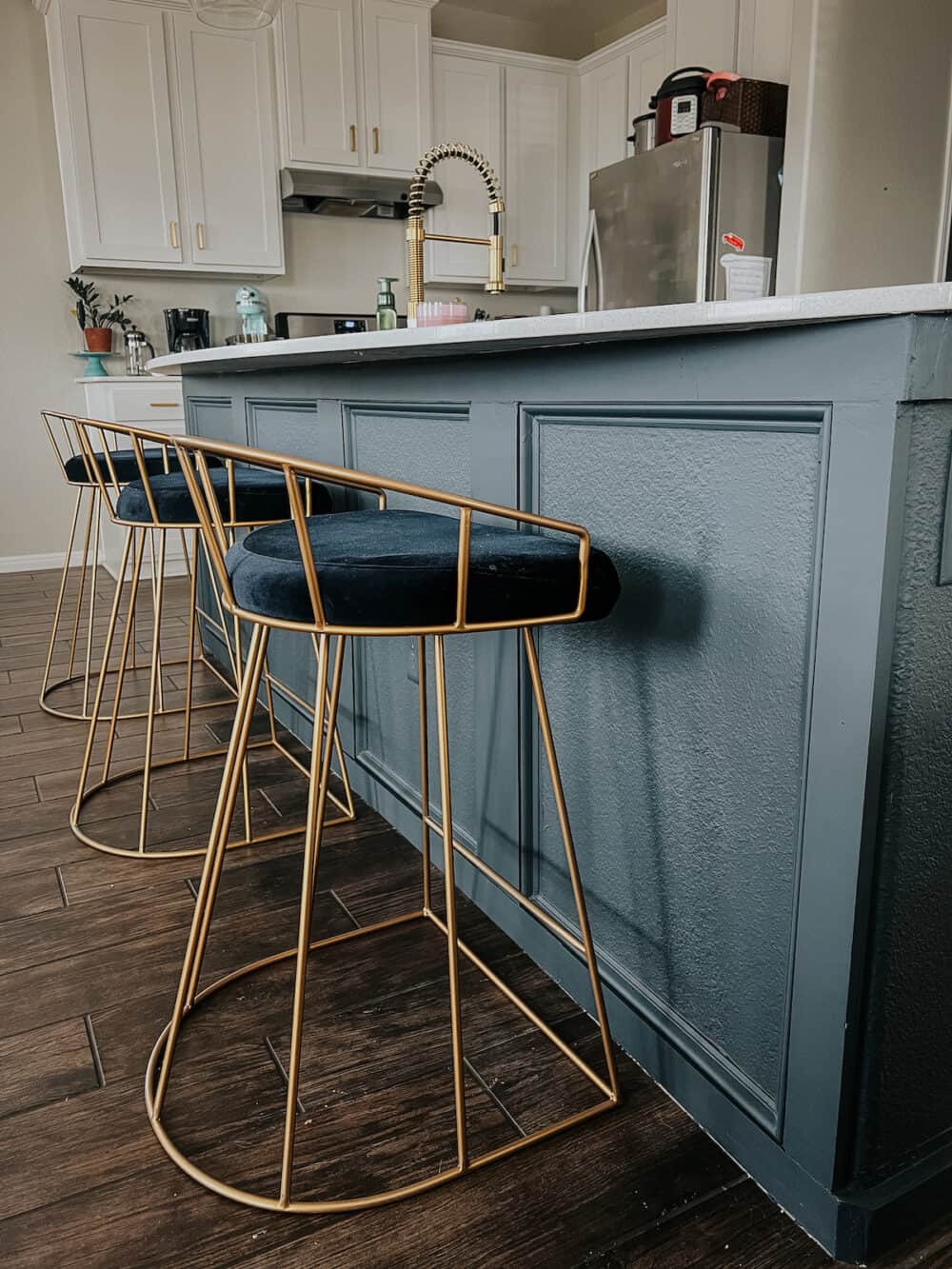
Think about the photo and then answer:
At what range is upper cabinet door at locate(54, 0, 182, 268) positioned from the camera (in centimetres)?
421

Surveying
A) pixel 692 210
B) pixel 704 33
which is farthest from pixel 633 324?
pixel 704 33

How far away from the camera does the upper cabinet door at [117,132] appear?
421 centimetres

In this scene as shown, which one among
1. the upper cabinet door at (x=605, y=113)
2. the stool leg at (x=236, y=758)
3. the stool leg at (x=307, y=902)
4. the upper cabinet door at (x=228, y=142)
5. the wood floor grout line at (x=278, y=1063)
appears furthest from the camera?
the upper cabinet door at (x=605, y=113)

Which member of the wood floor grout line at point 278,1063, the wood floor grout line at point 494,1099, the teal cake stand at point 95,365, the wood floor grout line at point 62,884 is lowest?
the wood floor grout line at point 62,884

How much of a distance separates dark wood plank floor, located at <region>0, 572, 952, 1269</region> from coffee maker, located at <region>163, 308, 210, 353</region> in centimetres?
345

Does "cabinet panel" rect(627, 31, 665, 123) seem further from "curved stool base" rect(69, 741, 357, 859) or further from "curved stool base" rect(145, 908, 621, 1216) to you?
"curved stool base" rect(145, 908, 621, 1216)

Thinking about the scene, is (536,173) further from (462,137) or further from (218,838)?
(218,838)

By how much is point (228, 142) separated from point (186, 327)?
88 centimetres

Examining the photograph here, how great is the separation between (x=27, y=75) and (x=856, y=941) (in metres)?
5.23

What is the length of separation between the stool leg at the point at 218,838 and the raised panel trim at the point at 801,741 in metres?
0.45

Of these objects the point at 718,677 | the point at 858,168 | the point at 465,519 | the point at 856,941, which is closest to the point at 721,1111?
the point at 856,941

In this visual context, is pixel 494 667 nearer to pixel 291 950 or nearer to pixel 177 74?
pixel 291 950

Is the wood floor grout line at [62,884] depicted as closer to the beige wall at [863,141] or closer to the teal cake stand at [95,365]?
the beige wall at [863,141]

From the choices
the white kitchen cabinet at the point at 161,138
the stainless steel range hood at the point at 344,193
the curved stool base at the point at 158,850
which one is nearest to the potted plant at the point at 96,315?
the white kitchen cabinet at the point at 161,138
